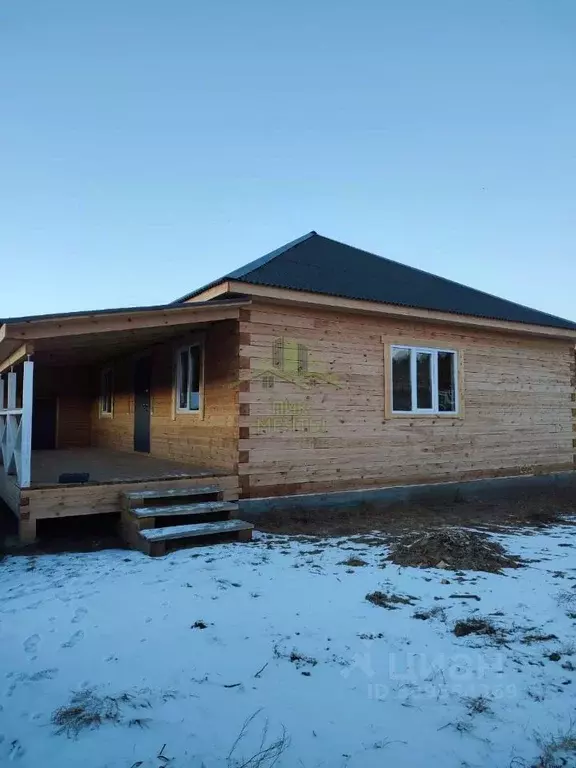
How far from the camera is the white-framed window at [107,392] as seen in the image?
15008mm

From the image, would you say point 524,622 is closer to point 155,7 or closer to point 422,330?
point 422,330

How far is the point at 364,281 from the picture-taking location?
9805 millimetres

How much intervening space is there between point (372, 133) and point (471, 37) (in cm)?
373

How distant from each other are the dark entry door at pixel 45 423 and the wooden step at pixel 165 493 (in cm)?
1103

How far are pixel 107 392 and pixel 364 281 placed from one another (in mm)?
9146

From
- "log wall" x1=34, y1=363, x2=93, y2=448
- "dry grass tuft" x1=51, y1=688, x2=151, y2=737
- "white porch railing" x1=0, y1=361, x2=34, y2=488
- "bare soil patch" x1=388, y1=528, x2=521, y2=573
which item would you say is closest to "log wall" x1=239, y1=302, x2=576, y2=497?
"bare soil patch" x1=388, y1=528, x2=521, y2=573

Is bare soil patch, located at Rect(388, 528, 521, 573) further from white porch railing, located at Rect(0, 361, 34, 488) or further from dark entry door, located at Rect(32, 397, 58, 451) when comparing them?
dark entry door, located at Rect(32, 397, 58, 451)

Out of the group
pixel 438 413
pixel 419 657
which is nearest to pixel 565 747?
pixel 419 657

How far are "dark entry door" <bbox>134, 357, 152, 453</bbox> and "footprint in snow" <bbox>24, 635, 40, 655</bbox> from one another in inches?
320

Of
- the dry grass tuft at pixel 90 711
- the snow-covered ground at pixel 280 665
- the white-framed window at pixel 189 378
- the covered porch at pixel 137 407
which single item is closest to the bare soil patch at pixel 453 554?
the snow-covered ground at pixel 280 665

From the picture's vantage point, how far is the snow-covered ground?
8.37ft

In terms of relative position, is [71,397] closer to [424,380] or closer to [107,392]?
[107,392]

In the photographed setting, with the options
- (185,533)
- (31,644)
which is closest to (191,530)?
(185,533)

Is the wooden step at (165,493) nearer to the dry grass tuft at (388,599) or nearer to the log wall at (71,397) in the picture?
the dry grass tuft at (388,599)
